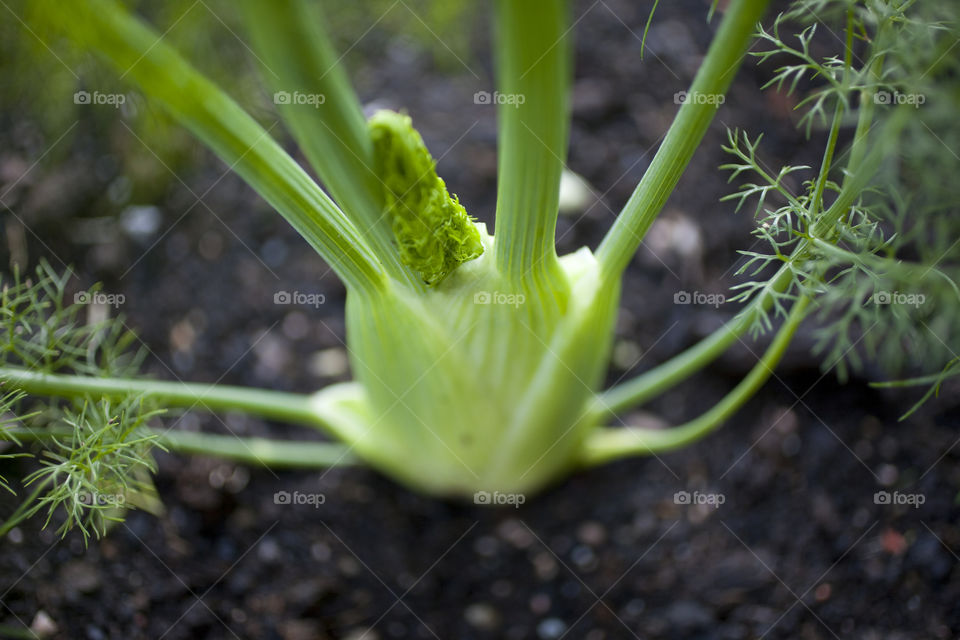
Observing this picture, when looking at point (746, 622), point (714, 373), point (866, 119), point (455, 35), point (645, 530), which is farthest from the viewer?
point (455, 35)

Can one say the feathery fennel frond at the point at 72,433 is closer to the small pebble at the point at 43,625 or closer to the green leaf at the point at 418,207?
the small pebble at the point at 43,625

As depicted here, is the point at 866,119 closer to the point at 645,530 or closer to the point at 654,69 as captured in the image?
the point at 645,530

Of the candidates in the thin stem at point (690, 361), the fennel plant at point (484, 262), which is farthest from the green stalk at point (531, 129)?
the thin stem at point (690, 361)

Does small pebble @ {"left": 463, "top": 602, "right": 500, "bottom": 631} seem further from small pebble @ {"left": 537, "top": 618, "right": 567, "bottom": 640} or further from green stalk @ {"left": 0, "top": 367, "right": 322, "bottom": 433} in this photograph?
green stalk @ {"left": 0, "top": 367, "right": 322, "bottom": 433}

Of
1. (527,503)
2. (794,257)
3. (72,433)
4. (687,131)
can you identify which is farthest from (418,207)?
(527,503)

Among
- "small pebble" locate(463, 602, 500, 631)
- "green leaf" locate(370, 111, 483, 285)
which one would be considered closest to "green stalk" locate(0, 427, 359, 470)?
"small pebble" locate(463, 602, 500, 631)

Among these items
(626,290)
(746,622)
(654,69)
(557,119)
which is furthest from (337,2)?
(746,622)

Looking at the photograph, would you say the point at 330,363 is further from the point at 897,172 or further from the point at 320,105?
the point at 897,172
